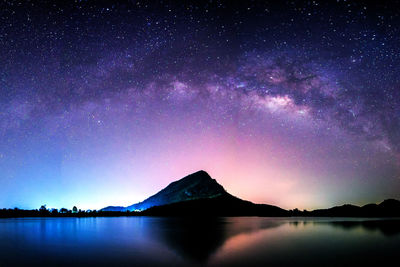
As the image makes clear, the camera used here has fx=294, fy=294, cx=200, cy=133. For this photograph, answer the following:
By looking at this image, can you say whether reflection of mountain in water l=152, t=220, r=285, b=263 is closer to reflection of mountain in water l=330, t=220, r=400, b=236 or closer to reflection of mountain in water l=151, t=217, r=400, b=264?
reflection of mountain in water l=151, t=217, r=400, b=264

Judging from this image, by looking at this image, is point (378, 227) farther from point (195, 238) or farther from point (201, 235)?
point (195, 238)

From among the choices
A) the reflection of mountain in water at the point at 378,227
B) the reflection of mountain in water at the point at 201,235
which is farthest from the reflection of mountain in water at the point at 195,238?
the reflection of mountain in water at the point at 378,227

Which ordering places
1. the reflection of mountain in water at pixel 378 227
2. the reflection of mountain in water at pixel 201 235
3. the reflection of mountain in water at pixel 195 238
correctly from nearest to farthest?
the reflection of mountain in water at pixel 195 238 < the reflection of mountain in water at pixel 201 235 < the reflection of mountain in water at pixel 378 227

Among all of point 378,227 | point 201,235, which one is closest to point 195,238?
point 201,235

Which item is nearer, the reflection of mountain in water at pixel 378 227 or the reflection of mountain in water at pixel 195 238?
the reflection of mountain in water at pixel 195 238

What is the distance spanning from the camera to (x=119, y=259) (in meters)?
19.2

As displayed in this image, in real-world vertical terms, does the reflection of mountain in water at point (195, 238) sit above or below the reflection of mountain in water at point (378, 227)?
above

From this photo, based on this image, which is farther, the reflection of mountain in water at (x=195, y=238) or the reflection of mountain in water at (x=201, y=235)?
the reflection of mountain in water at (x=201, y=235)

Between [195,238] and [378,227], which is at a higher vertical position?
[195,238]

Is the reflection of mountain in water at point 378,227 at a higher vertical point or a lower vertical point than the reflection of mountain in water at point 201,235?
lower

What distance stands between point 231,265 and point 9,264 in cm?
1269

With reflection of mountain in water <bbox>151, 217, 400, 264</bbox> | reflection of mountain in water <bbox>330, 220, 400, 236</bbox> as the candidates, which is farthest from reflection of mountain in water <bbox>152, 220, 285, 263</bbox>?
reflection of mountain in water <bbox>330, 220, 400, 236</bbox>

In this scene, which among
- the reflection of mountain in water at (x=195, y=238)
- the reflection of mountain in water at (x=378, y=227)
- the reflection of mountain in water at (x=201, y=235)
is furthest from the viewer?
the reflection of mountain in water at (x=378, y=227)

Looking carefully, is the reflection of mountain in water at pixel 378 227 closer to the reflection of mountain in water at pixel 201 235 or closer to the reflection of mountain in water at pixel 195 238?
the reflection of mountain in water at pixel 201 235
